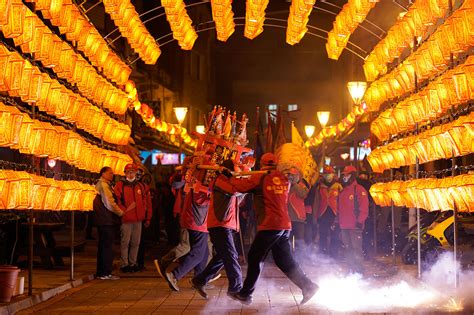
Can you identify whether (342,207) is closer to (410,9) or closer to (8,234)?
(410,9)

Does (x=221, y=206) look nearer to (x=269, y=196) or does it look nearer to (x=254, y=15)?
(x=269, y=196)

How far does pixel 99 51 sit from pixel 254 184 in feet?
22.9

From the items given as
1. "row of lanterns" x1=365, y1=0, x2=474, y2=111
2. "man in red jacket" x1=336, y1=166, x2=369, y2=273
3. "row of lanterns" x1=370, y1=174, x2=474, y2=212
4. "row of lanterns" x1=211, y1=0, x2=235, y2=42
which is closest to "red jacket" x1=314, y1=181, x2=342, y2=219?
"row of lanterns" x1=365, y1=0, x2=474, y2=111

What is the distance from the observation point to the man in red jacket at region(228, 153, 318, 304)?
1423cm

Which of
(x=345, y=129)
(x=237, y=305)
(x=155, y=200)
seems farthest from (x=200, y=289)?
(x=345, y=129)

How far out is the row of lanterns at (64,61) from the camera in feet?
45.7

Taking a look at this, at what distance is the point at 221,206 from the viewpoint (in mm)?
14859

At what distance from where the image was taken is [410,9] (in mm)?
17547

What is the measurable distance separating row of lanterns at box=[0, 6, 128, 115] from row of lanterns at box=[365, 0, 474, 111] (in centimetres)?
605

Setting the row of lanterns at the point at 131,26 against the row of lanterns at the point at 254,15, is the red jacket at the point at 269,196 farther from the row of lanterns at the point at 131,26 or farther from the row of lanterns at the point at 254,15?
the row of lanterns at the point at 131,26

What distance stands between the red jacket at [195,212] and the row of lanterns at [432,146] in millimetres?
3913

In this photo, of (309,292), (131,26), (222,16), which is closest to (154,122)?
(131,26)

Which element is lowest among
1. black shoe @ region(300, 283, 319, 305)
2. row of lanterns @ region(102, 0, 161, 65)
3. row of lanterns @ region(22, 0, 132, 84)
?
black shoe @ region(300, 283, 319, 305)

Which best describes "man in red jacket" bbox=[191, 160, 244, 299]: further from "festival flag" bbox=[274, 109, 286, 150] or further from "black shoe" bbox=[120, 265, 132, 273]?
"festival flag" bbox=[274, 109, 286, 150]
